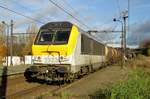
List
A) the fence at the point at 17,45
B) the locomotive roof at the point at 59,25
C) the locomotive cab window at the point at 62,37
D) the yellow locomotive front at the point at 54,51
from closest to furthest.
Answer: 1. the yellow locomotive front at the point at 54,51
2. the locomotive cab window at the point at 62,37
3. the locomotive roof at the point at 59,25
4. the fence at the point at 17,45

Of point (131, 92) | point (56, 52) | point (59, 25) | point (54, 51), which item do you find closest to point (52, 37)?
point (59, 25)

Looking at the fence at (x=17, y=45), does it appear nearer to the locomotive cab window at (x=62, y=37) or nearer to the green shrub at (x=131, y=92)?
the locomotive cab window at (x=62, y=37)

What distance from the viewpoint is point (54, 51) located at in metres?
21.2

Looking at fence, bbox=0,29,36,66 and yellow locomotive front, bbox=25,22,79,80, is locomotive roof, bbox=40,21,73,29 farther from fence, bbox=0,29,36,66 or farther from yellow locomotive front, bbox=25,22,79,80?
fence, bbox=0,29,36,66

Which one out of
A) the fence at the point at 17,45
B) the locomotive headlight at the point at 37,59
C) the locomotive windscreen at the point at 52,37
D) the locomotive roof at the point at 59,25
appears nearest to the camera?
the locomotive headlight at the point at 37,59

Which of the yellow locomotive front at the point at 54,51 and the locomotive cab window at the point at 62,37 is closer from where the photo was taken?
the yellow locomotive front at the point at 54,51

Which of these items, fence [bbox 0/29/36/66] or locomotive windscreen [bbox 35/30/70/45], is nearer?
locomotive windscreen [bbox 35/30/70/45]

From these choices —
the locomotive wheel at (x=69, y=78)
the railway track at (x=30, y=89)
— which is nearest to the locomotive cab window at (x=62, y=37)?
the locomotive wheel at (x=69, y=78)

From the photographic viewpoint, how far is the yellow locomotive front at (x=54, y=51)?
68.3 ft

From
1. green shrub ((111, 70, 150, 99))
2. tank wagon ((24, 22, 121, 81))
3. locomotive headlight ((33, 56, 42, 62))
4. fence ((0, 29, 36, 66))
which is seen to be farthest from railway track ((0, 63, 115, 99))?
fence ((0, 29, 36, 66))

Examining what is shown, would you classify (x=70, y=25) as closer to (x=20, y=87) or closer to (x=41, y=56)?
(x=41, y=56)

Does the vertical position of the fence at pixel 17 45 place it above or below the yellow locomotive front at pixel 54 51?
above

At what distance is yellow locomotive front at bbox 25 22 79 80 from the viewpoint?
20.8m

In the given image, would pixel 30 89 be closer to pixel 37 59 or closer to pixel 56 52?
pixel 37 59
